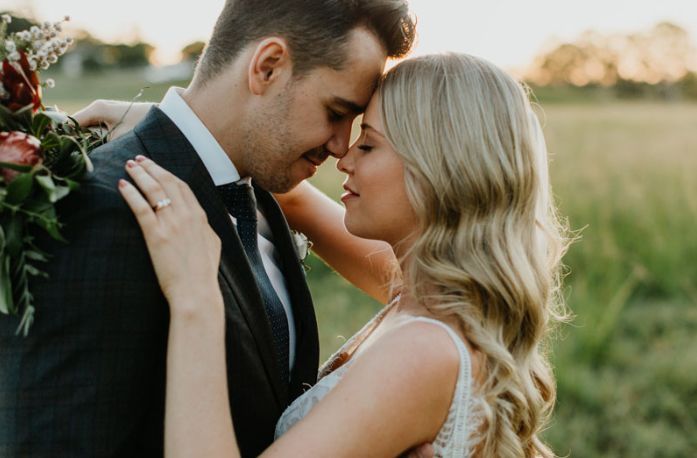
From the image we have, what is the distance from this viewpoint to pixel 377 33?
2.74 metres

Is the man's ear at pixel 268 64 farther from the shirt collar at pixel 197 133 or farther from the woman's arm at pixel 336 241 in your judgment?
the woman's arm at pixel 336 241

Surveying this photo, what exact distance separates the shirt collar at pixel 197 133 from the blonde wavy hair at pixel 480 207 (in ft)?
1.94

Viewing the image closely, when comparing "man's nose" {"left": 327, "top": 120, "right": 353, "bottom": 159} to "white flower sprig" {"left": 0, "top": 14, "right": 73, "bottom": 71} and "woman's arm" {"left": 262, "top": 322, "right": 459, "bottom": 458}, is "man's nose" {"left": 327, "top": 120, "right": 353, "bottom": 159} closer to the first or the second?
"woman's arm" {"left": 262, "top": 322, "right": 459, "bottom": 458}

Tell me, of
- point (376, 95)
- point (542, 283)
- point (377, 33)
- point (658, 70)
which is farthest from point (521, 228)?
point (658, 70)

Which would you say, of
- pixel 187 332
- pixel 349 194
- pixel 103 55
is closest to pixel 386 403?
pixel 187 332

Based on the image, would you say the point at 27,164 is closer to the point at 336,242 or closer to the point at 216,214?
the point at 216,214

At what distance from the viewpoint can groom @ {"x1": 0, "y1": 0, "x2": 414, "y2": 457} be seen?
1.89m

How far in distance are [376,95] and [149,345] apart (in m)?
1.22

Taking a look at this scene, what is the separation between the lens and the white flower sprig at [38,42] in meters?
1.96

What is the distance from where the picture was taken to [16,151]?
6.00 feet

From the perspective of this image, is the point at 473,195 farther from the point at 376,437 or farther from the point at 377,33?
the point at 376,437

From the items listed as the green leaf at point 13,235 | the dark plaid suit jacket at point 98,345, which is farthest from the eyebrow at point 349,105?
the green leaf at point 13,235

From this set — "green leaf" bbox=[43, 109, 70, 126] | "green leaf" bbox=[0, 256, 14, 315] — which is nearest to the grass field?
"green leaf" bbox=[43, 109, 70, 126]

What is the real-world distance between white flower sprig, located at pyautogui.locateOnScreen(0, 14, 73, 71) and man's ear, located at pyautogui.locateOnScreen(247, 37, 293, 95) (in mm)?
697
